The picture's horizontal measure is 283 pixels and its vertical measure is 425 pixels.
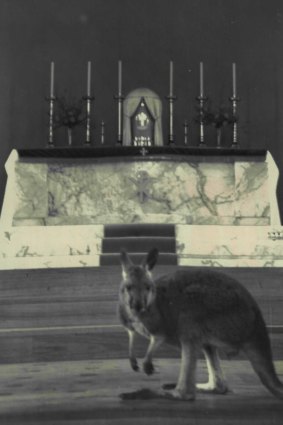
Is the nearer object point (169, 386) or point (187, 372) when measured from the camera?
point (187, 372)

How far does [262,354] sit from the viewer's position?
251 centimetres

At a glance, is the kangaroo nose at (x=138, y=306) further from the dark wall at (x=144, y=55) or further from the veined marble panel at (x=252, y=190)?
the dark wall at (x=144, y=55)

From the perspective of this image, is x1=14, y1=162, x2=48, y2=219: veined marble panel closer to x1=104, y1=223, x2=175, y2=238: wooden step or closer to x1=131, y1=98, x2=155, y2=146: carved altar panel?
x1=104, y1=223, x2=175, y2=238: wooden step

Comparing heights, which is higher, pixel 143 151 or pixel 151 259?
pixel 143 151

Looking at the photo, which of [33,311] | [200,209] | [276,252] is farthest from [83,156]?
[33,311]

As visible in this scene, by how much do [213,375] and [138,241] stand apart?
18.3ft

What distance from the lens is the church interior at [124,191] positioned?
2.87 meters

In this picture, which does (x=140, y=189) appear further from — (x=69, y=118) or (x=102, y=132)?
(x=102, y=132)

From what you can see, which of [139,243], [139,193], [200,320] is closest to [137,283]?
[200,320]

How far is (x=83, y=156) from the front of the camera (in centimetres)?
923

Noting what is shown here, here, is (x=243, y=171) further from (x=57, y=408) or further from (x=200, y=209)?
(x=57, y=408)

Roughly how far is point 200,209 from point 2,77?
466 cm

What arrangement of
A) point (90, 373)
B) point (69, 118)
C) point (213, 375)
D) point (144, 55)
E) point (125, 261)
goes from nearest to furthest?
point (125, 261) → point (213, 375) → point (90, 373) → point (69, 118) → point (144, 55)

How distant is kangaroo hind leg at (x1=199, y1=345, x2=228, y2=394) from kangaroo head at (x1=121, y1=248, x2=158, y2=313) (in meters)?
0.38
